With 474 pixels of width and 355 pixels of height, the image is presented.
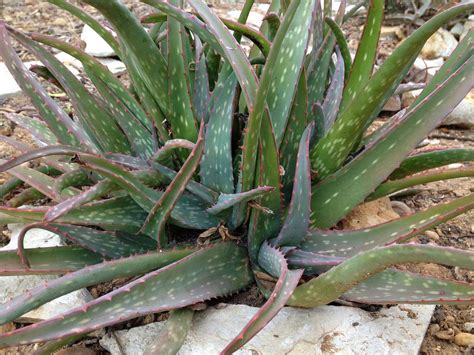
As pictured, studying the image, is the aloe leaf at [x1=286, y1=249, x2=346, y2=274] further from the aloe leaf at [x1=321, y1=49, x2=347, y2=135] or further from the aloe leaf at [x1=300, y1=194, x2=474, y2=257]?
the aloe leaf at [x1=321, y1=49, x2=347, y2=135]

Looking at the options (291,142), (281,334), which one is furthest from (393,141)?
(281,334)

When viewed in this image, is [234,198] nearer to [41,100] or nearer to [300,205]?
[300,205]

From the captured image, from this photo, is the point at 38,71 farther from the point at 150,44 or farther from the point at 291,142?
the point at 291,142

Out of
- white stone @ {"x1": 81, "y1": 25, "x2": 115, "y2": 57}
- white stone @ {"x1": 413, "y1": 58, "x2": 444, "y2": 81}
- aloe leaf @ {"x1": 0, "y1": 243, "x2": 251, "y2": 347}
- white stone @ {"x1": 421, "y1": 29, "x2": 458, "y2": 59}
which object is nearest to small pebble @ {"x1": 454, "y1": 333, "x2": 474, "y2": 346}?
aloe leaf @ {"x1": 0, "y1": 243, "x2": 251, "y2": 347}

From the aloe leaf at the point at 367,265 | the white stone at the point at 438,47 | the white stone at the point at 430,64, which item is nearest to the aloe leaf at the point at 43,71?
the aloe leaf at the point at 367,265

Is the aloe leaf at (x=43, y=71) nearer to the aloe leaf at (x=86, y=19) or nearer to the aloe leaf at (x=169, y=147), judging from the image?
the aloe leaf at (x=86, y=19)

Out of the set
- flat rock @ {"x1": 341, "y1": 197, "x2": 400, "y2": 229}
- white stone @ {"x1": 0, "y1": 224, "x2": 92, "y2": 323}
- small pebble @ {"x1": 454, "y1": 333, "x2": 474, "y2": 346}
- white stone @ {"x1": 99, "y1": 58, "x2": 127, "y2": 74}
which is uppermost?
flat rock @ {"x1": 341, "y1": 197, "x2": 400, "y2": 229}
